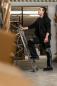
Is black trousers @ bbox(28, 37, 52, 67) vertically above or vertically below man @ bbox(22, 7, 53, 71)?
below

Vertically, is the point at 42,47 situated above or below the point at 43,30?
below

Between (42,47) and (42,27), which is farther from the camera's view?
(42,47)

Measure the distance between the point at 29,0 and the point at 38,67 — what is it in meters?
3.37

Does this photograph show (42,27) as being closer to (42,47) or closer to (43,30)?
(43,30)

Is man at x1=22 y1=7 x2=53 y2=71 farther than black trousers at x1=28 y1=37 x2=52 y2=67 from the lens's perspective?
No

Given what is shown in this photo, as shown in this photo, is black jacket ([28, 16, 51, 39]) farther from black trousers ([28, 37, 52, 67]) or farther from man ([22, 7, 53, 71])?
black trousers ([28, 37, 52, 67])

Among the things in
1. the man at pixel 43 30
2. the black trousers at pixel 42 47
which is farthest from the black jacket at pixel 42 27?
the black trousers at pixel 42 47

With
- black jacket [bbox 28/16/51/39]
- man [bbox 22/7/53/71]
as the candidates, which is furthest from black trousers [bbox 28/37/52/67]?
black jacket [bbox 28/16/51/39]

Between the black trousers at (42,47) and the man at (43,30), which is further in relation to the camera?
the black trousers at (42,47)

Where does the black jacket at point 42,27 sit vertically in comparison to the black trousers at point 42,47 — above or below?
above

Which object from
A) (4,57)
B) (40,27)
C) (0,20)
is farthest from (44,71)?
(4,57)

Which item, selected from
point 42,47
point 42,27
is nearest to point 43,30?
point 42,27

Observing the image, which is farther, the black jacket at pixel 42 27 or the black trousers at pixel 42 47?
the black trousers at pixel 42 47

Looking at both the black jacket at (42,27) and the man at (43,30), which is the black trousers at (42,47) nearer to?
the man at (43,30)
